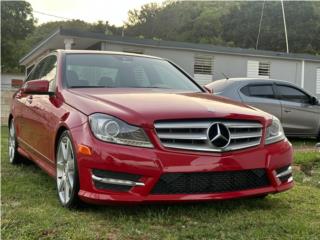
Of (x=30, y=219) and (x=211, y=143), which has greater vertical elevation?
(x=211, y=143)

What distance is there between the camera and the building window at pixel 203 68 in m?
21.6

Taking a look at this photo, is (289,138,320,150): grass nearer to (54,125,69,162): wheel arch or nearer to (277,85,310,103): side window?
(277,85,310,103): side window

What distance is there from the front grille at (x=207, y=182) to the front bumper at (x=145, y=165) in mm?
35

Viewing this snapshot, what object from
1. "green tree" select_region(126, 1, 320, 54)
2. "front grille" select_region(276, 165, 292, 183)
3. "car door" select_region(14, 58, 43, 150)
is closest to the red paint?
"car door" select_region(14, 58, 43, 150)

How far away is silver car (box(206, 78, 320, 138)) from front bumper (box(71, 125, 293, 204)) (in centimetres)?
675

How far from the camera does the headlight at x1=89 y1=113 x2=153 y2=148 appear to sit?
13.5ft

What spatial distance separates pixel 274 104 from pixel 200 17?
42688mm

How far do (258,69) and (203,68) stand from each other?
2836 millimetres

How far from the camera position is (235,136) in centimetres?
438

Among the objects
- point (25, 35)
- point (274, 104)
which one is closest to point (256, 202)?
point (274, 104)

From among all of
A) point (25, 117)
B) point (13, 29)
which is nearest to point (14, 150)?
point (25, 117)

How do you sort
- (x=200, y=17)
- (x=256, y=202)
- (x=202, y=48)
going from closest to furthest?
(x=256, y=202) < (x=202, y=48) < (x=200, y=17)

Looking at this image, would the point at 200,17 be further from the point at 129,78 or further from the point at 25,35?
the point at 129,78

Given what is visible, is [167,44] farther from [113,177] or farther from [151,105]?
[113,177]
